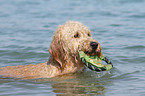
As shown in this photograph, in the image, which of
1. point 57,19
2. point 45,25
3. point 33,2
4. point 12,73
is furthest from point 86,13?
point 12,73

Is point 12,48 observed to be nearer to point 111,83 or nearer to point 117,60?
point 117,60

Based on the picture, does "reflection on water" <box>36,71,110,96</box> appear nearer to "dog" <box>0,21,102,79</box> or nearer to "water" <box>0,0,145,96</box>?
"water" <box>0,0,145,96</box>

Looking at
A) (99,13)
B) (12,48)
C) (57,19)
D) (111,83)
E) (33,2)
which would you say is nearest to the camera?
(111,83)

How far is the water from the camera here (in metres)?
8.11

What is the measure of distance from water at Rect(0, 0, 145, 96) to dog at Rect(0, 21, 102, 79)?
0.63 ft

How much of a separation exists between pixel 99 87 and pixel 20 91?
197cm

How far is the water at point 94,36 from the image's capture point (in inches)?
319

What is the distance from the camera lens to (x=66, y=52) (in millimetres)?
8188

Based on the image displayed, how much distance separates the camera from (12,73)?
8828mm

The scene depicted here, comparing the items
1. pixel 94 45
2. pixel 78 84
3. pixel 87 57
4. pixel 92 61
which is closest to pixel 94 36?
pixel 78 84

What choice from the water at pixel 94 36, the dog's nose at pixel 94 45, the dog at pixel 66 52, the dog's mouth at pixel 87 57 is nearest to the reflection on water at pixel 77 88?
the water at pixel 94 36

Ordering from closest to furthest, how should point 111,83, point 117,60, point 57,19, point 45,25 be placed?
point 111,83
point 117,60
point 45,25
point 57,19

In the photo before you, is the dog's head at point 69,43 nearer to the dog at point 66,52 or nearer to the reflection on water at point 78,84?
the dog at point 66,52

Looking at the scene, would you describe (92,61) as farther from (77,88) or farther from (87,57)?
(77,88)
